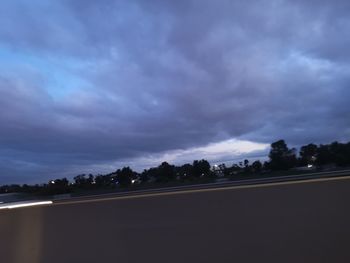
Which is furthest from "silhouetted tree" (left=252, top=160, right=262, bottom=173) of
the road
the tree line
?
the road

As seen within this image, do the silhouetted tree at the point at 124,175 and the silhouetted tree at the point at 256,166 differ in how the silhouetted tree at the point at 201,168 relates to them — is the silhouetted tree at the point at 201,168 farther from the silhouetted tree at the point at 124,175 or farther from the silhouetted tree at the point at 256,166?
the silhouetted tree at the point at 124,175

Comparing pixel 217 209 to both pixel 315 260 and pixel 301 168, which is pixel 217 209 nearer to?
pixel 315 260

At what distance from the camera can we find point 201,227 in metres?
5.57

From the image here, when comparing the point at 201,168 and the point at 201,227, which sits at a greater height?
the point at 201,168

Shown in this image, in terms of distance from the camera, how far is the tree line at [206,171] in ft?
50.1

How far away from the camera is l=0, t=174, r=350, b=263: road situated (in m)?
4.99

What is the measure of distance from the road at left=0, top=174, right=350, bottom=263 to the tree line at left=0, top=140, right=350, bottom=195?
30.9ft

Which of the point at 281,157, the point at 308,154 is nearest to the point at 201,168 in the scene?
the point at 281,157

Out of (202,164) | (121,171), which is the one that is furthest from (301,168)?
(121,171)

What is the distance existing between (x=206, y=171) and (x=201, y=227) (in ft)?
62.4

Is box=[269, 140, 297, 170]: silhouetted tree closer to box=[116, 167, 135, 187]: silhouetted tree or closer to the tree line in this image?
the tree line

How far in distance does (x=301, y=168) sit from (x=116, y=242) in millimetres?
10524

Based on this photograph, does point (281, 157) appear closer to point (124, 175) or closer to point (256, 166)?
point (256, 166)

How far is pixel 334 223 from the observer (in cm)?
495
